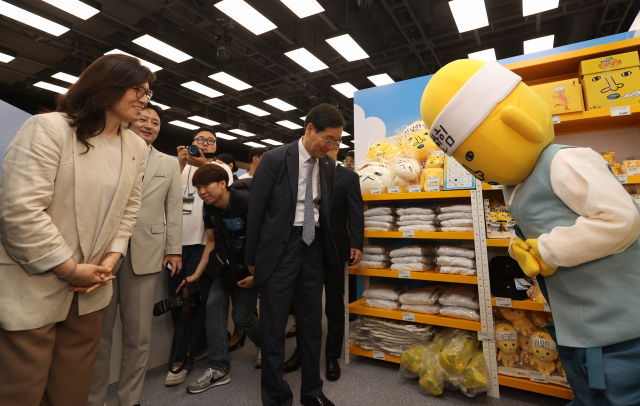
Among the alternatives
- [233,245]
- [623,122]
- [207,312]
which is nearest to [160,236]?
[233,245]

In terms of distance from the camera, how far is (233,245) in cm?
→ 237

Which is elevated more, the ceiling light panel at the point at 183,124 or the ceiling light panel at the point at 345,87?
the ceiling light panel at the point at 345,87

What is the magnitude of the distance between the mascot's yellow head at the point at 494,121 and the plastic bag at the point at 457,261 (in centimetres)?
127

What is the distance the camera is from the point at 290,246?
1901 millimetres

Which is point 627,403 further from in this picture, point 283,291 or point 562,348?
point 283,291

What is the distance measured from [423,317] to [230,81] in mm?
7582

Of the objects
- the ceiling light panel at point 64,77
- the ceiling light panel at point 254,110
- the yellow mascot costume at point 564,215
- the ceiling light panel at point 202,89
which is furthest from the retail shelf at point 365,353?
the ceiling light panel at point 64,77

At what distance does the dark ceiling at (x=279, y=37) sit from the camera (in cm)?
553

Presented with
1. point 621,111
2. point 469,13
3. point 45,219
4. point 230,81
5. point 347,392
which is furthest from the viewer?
point 230,81

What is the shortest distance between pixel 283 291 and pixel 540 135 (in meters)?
1.47

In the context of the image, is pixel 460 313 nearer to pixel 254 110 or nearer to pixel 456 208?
pixel 456 208

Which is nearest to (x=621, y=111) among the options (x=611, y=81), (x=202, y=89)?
(x=611, y=81)

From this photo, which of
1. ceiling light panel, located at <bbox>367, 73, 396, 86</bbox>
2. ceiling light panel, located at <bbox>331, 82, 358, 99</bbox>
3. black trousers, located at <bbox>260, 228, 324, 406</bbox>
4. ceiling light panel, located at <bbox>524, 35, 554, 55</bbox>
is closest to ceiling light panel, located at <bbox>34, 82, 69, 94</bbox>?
ceiling light panel, located at <bbox>331, 82, 358, 99</bbox>

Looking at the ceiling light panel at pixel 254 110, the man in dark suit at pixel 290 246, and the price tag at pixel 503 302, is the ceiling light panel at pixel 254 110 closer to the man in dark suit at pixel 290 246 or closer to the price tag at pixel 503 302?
the man in dark suit at pixel 290 246
